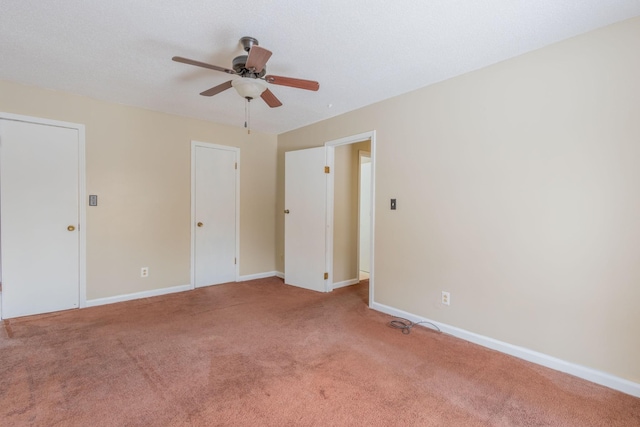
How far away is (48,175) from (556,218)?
4627mm

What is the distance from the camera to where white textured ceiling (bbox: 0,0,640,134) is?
5.95 ft

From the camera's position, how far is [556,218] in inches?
85.5

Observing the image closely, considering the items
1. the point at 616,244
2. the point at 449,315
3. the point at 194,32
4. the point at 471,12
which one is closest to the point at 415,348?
the point at 449,315

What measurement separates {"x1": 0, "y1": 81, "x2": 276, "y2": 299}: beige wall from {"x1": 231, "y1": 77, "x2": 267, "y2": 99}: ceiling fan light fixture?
82.9 inches

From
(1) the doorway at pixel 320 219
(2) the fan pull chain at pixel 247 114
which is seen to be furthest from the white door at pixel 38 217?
(1) the doorway at pixel 320 219

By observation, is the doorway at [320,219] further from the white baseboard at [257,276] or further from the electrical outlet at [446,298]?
the electrical outlet at [446,298]

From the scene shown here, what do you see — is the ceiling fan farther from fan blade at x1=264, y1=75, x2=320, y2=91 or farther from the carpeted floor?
the carpeted floor

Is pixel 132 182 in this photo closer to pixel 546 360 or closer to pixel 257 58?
pixel 257 58

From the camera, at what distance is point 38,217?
3123 millimetres

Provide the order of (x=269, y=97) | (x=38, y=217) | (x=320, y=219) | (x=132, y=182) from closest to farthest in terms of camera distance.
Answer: (x=269, y=97)
(x=38, y=217)
(x=132, y=182)
(x=320, y=219)

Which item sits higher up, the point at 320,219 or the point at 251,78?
the point at 251,78

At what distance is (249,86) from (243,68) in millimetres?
124

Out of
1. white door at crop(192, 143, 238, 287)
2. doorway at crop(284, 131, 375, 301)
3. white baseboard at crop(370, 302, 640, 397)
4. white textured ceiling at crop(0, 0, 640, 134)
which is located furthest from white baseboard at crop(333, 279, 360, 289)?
white textured ceiling at crop(0, 0, 640, 134)

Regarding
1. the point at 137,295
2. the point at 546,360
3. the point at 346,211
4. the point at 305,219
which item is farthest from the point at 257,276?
the point at 546,360
